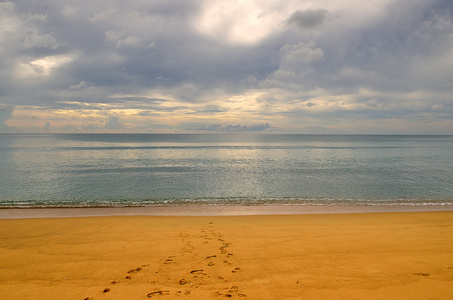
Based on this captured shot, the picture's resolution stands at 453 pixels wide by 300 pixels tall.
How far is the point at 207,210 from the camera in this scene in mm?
16453

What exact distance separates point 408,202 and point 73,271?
22.2m

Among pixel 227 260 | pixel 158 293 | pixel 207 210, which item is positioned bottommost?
pixel 207 210

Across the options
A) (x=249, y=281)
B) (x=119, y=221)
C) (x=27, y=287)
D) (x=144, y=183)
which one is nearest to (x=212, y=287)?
(x=249, y=281)

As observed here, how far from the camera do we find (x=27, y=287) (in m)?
6.21

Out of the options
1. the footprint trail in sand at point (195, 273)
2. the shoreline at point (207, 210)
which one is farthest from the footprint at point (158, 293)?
the shoreline at point (207, 210)

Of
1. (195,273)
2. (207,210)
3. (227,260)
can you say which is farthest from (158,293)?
(207,210)

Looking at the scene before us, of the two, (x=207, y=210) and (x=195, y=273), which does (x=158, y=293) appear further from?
(x=207, y=210)

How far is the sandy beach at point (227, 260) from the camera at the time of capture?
6.04 meters

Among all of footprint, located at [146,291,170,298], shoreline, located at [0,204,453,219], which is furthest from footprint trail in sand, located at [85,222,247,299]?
shoreline, located at [0,204,453,219]

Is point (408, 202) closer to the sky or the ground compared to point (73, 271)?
closer to the ground

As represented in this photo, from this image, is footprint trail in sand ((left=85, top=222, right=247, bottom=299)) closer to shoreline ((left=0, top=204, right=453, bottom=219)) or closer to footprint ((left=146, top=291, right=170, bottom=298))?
footprint ((left=146, top=291, right=170, bottom=298))

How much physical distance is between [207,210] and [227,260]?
8.76 m

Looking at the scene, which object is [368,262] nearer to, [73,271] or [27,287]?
[73,271]

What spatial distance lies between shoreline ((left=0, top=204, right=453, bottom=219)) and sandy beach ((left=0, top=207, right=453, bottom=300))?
9.02 feet
